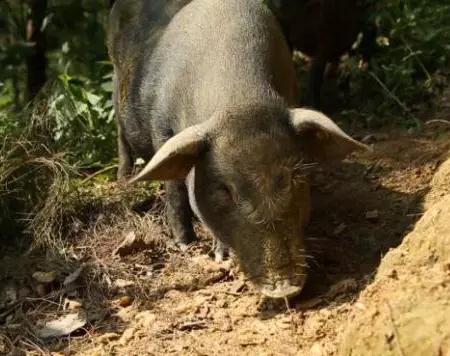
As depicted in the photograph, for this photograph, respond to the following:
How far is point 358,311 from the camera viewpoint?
3461mm

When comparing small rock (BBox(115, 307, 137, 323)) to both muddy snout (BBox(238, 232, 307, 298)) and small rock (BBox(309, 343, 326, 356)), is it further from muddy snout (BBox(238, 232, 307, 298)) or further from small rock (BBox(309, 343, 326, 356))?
small rock (BBox(309, 343, 326, 356))

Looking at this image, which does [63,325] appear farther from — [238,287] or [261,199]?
[261,199]

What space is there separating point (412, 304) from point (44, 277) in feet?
9.11

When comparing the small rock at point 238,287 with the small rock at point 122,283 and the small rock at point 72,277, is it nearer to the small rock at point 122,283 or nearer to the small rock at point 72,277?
the small rock at point 122,283

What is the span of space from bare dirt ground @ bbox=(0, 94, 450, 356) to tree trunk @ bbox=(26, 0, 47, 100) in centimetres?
241

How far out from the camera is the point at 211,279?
5137 mm

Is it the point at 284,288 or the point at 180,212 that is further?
the point at 180,212

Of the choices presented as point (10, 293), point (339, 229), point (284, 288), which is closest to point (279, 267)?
point (284, 288)

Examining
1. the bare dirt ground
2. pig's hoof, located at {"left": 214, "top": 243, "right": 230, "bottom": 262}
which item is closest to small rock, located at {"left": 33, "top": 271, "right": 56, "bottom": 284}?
the bare dirt ground

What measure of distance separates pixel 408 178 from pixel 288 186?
1.51 m

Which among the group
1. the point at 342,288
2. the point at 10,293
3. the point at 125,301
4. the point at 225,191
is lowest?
the point at 10,293

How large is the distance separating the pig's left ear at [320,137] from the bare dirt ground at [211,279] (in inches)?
21.0

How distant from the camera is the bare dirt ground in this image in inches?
172

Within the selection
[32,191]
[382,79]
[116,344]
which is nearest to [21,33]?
[32,191]
